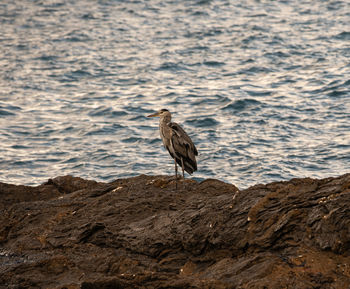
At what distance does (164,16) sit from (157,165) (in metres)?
18.4

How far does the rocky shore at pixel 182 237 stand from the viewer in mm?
7375

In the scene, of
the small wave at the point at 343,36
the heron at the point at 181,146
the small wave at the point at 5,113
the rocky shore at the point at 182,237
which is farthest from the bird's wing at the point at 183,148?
the small wave at the point at 343,36

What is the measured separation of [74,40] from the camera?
32.9 meters

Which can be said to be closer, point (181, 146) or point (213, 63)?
point (181, 146)

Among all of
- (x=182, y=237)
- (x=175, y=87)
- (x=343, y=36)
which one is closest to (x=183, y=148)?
(x=182, y=237)

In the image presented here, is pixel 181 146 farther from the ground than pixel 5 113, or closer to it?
farther from the ground

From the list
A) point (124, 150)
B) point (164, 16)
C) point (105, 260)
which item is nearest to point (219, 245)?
point (105, 260)

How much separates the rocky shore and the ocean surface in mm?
7912

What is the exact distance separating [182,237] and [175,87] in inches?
720

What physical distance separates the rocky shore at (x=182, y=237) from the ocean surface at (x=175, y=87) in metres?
7.91

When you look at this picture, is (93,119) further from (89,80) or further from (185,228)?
(185,228)

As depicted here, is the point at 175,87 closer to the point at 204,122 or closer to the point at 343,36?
the point at 204,122

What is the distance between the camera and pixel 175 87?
26.7 metres

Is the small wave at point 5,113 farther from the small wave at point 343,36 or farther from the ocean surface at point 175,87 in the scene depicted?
the small wave at point 343,36
